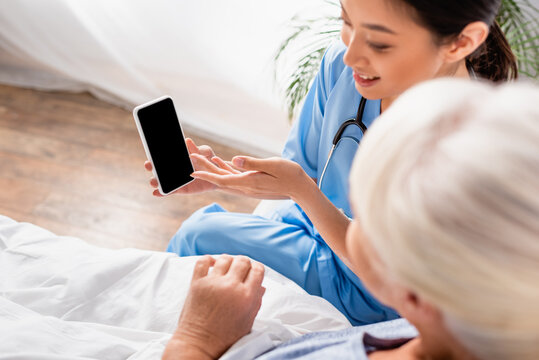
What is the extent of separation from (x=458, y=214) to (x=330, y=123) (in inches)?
34.2

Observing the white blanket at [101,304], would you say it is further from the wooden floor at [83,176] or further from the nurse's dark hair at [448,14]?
the wooden floor at [83,176]

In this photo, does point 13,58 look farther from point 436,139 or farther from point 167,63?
point 436,139

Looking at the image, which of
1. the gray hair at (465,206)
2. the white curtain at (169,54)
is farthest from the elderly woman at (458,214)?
the white curtain at (169,54)

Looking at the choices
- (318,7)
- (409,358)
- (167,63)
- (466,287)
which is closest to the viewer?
(466,287)

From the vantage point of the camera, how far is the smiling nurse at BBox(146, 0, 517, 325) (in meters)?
0.98

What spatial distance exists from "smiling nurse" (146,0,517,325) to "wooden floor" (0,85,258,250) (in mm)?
713

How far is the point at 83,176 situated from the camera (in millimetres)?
2277

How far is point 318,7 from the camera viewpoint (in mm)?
2121

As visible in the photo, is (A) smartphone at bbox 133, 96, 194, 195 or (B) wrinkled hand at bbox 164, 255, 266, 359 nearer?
(B) wrinkled hand at bbox 164, 255, 266, 359

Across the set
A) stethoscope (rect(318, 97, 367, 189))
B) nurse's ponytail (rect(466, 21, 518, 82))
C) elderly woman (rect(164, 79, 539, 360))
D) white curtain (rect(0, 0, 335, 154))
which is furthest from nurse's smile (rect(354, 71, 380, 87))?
white curtain (rect(0, 0, 335, 154))

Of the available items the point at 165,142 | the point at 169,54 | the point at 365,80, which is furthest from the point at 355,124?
the point at 169,54

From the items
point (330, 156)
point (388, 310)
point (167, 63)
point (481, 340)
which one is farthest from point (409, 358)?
point (167, 63)

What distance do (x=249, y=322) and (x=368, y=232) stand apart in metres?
0.42

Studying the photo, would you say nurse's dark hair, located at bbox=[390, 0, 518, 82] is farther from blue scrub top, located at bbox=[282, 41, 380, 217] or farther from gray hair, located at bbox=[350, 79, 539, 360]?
gray hair, located at bbox=[350, 79, 539, 360]
